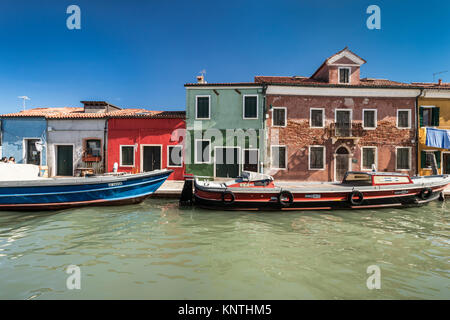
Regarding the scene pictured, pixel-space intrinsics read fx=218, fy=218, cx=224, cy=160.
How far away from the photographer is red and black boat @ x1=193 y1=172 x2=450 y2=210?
835cm

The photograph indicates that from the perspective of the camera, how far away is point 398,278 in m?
3.76

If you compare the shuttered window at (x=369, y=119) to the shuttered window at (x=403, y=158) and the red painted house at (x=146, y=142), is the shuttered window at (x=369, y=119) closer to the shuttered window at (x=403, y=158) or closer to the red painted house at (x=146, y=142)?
the shuttered window at (x=403, y=158)

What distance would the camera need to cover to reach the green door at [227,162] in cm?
1466

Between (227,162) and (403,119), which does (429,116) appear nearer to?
(403,119)

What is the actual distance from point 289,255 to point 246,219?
9.55 feet

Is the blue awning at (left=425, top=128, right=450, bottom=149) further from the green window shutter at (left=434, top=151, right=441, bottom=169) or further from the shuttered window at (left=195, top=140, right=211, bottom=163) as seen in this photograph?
the shuttered window at (left=195, top=140, right=211, bottom=163)

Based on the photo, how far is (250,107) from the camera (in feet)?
48.4

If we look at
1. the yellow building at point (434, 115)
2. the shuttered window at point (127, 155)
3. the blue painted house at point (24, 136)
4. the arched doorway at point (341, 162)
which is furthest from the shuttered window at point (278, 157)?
the blue painted house at point (24, 136)

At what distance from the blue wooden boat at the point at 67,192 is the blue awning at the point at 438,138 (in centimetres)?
1755

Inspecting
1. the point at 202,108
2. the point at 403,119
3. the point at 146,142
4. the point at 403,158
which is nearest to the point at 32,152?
the point at 146,142

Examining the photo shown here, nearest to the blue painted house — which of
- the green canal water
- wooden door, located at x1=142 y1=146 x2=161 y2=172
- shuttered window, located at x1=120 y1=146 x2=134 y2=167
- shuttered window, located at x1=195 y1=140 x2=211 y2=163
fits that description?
shuttered window, located at x1=120 y1=146 x2=134 y2=167

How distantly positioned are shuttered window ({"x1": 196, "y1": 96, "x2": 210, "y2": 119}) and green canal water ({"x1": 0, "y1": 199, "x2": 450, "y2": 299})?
8736 mm

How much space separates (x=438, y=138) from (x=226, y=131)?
14.0 meters
